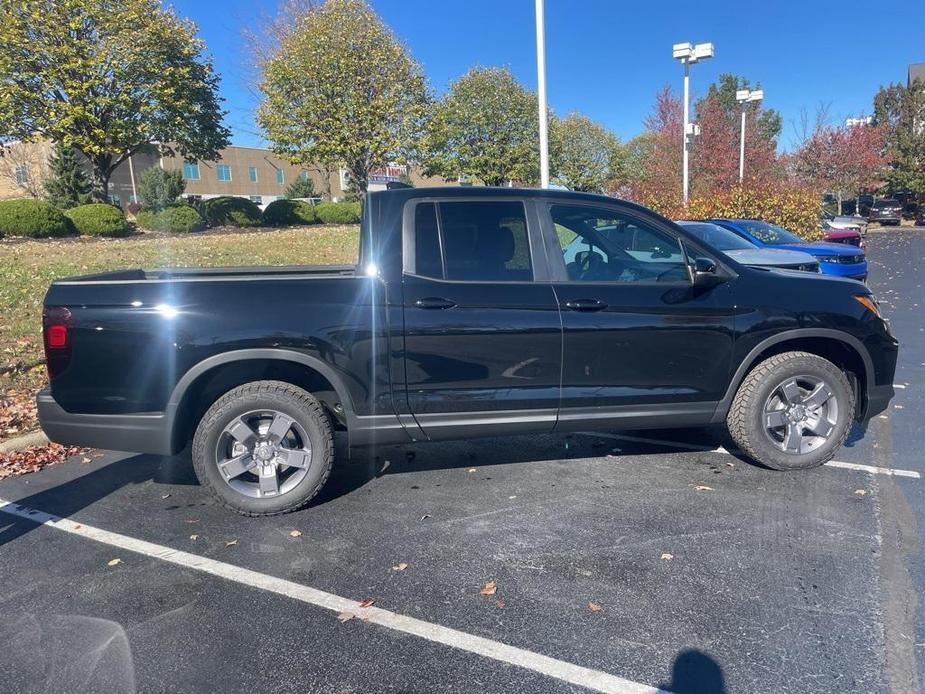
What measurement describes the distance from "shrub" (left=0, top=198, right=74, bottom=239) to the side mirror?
18.4 meters

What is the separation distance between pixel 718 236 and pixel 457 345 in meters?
8.21

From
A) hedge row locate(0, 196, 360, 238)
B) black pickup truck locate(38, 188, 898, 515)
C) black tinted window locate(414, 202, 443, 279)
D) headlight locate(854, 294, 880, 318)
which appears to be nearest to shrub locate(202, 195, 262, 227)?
hedge row locate(0, 196, 360, 238)

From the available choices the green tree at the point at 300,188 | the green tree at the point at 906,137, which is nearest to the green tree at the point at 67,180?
the green tree at the point at 300,188

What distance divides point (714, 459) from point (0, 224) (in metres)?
18.7

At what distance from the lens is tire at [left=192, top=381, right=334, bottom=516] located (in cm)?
379

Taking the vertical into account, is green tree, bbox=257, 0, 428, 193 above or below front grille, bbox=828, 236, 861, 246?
above

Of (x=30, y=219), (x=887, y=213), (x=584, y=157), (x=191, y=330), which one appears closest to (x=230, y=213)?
(x=30, y=219)

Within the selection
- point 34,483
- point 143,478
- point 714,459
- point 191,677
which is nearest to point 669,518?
point 714,459

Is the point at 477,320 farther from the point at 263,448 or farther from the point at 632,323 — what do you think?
the point at 263,448

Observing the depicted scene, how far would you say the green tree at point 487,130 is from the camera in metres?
24.7

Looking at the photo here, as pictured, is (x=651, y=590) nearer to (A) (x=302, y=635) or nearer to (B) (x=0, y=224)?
(A) (x=302, y=635)

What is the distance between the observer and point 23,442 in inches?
203

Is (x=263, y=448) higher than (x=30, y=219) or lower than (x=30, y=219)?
lower

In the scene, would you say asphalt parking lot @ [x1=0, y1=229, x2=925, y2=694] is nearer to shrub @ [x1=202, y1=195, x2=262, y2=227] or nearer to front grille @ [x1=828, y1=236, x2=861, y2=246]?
front grille @ [x1=828, y1=236, x2=861, y2=246]
